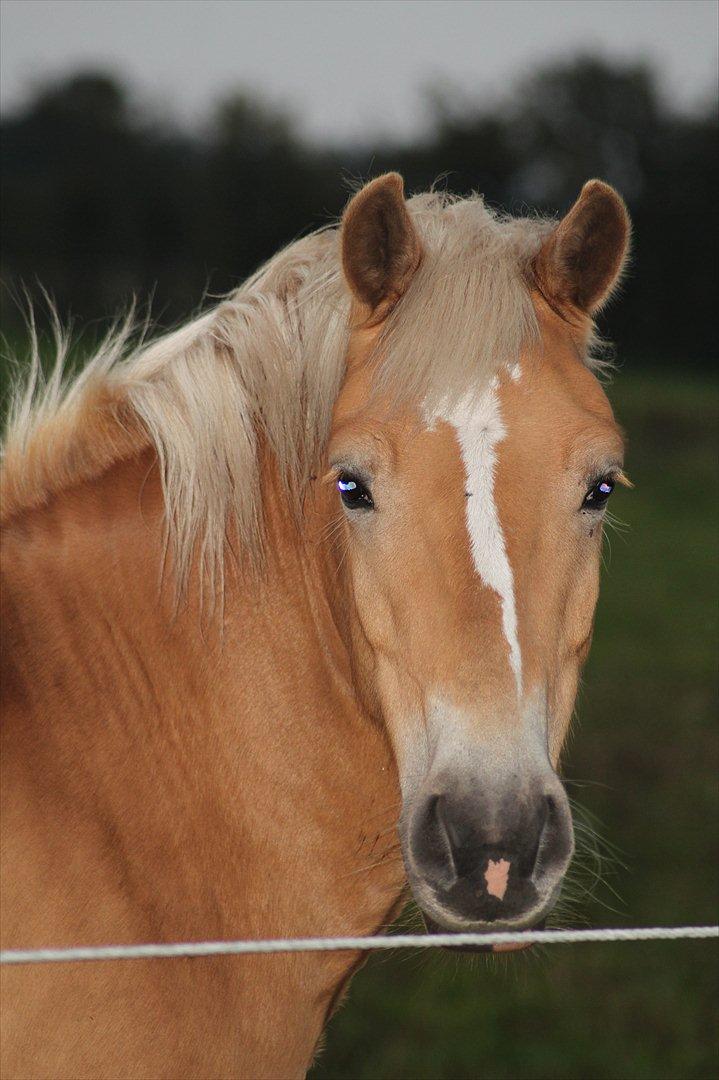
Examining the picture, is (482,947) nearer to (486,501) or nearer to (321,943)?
(321,943)

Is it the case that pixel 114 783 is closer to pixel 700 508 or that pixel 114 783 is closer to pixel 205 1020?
pixel 205 1020

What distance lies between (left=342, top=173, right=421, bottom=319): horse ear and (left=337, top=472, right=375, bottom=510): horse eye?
411 millimetres

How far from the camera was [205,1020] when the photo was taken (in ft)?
6.22

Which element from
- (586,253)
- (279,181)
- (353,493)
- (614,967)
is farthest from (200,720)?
(279,181)

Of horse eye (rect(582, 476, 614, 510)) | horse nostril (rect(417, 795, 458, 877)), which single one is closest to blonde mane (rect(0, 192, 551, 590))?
horse eye (rect(582, 476, 614, 510))

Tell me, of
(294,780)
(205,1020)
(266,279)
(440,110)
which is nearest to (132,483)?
(266,279)

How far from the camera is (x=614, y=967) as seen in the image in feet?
15.2

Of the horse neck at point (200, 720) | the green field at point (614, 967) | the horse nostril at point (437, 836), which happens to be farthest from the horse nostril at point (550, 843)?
the horse neck at point (200, 720)

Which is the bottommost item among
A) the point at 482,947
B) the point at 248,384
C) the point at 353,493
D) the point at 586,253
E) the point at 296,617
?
the point at 482,947

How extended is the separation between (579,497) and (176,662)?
922 mm

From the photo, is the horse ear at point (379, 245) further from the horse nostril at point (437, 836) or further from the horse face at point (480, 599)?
the horse nostril at point (437, 836)

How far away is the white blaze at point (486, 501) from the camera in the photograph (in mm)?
1732

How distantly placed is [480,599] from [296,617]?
55cm

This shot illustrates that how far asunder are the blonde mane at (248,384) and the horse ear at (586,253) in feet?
0.23
